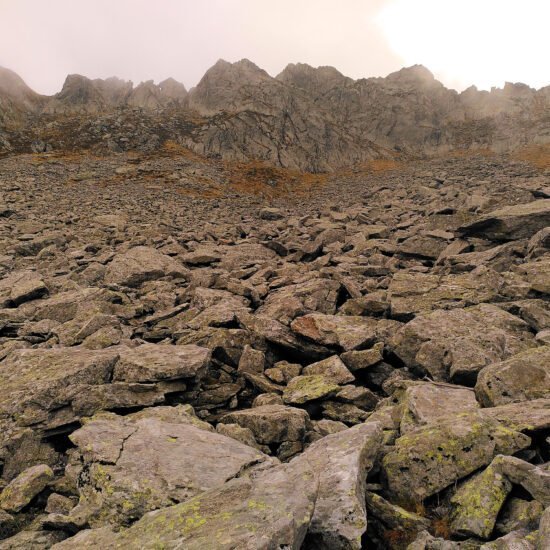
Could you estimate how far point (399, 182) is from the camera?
213ft

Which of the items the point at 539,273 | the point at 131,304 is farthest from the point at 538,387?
the point at 131,304

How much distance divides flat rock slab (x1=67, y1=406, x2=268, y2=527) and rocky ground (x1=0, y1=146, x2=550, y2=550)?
4cm

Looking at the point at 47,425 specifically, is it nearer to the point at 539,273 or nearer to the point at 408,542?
the point at 408,542

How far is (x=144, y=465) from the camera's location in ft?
23.1

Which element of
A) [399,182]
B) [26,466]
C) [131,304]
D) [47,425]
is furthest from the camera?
[399,182]

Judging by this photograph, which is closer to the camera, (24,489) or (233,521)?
(233,521)

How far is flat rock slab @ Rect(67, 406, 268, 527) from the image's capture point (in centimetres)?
641

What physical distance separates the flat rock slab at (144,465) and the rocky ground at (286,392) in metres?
0.04

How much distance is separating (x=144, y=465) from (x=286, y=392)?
581cm

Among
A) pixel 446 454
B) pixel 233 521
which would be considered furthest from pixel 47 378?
pixel 446 454

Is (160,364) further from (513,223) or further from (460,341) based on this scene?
(513,223)

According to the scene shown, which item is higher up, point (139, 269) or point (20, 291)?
point (139, 269)

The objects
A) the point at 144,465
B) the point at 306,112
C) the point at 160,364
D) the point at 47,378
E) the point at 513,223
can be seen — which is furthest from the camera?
the point at 306,112

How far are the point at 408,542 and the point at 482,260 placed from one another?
18.0 m
